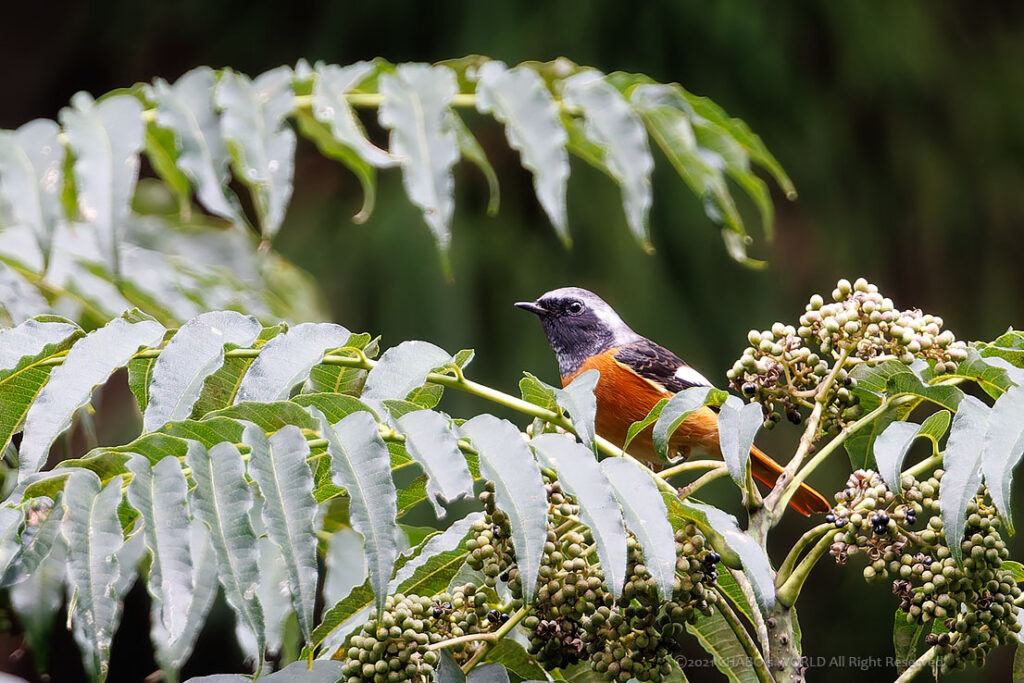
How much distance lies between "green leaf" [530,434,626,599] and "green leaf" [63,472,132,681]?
415mm

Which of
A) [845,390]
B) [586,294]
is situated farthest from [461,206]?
[845,390]

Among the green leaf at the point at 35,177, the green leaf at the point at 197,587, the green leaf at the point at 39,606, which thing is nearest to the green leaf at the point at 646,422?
the green leaf at the point at 197,587

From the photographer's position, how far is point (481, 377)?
14.4ft

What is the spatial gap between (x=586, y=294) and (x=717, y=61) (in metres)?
2.51

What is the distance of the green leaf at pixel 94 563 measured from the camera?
3.06ft

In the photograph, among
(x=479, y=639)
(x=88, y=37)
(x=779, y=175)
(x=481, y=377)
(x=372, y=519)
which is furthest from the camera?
(x=88, y=37)

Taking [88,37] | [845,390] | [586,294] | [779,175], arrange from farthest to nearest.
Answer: [88,37], [586,294], [779,175], [845,390]

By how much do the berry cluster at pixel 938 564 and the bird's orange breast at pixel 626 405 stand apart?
0.87 metres

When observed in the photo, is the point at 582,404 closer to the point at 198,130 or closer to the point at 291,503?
the point at 291,503

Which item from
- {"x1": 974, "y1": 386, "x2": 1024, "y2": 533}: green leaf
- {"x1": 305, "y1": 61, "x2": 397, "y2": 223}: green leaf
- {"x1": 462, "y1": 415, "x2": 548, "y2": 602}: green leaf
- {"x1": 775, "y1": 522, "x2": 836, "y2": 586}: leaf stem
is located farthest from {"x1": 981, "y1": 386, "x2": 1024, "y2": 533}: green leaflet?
{"x1": 305, "y1": 61, "x2": 397, "y2": 223}: green leaf

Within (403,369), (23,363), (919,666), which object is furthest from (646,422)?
(23,363)

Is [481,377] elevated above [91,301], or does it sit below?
below

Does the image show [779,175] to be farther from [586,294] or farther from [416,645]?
[416,645]

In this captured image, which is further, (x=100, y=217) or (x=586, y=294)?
(x=586, y=294)
